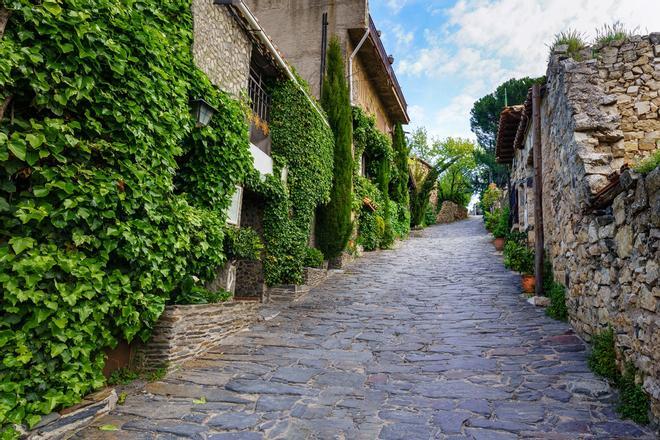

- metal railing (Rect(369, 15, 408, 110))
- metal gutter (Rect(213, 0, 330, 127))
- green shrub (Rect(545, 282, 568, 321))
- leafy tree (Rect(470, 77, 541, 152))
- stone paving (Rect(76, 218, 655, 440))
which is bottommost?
stone paving (Rect(76, 218, 655, 440))

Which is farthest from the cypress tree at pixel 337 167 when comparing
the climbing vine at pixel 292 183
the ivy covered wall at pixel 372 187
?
the ivy covered wall at pixel 372 187

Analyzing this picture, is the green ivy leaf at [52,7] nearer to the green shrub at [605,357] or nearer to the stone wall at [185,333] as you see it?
the stone wall at [185,333]

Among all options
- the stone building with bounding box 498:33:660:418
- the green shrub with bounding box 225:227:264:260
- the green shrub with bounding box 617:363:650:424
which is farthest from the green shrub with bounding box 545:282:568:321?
the green shrub with bounding box 225:227:264:260

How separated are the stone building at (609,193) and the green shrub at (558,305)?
0.56ft

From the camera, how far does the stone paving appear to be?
10.7 ft

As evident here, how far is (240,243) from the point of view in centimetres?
677

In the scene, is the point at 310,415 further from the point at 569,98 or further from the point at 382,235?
the point at 382,235

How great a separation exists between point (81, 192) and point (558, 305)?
20.1ft

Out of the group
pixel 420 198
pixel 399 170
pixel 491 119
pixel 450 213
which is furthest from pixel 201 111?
pixel 491 119

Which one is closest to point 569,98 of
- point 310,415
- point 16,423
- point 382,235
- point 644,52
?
point 644,52

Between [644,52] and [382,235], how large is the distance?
10.9 meters

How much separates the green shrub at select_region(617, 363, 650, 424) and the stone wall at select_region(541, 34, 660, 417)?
109mm

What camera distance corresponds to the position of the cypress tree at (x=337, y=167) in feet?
35.0

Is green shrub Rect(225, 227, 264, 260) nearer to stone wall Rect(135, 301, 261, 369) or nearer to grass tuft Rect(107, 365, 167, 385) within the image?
stone wall Rect(135, 301, 261, 369)
